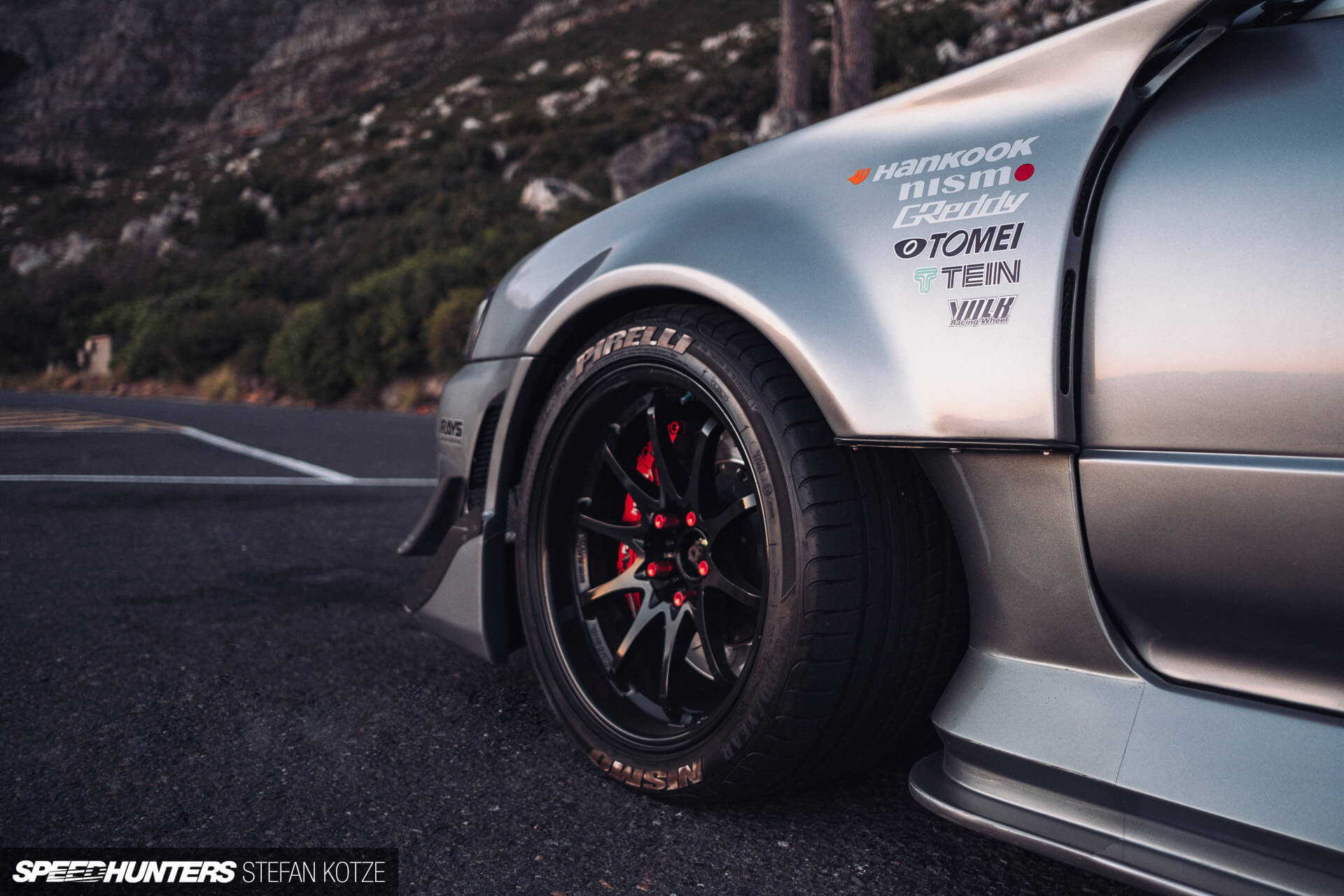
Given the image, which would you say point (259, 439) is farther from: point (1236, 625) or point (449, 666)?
point (1236, 625)

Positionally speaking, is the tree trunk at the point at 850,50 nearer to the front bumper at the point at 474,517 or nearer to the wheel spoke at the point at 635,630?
the front bumper at the point at 474,517

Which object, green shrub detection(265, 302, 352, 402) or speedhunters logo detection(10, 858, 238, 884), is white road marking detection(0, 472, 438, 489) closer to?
speedhunters logo detection(10, 858, 238, 884)

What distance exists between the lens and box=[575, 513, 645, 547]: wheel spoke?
1.69m

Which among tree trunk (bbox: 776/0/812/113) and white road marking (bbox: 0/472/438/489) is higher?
tree trunk (bbox: 776/0/812/113)

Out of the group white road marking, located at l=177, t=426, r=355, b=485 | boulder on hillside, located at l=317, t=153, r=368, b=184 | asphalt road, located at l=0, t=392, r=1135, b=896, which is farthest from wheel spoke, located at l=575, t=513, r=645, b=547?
boulder on hillside, located at l=317, t=153, r=368, b=184

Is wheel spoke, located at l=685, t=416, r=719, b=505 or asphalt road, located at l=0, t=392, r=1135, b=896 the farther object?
wheel spoke, located at l=685, t=416, r=719, b=505

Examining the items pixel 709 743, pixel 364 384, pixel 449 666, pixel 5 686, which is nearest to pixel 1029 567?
pixel 709 743

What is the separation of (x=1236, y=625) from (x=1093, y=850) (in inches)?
12.6

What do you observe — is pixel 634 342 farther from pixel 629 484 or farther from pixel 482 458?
pixel 482 458

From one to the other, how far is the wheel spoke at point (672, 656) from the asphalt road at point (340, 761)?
17 centimetres

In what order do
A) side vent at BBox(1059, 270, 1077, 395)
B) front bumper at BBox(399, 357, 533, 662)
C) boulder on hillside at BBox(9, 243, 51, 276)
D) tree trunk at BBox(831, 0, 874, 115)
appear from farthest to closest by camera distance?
boulder on hillside at BBox(9, 243, 51, 276) < tree trunk at BBox(831, 0, 874, 115) < front bumper at BBox(399, 357, 533, 662) < side vent at BBox(1059, 270, 1077, 395)

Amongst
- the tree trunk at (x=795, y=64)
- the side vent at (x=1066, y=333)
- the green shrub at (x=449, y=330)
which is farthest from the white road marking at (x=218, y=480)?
the tree trunk at (x=795, y=64)

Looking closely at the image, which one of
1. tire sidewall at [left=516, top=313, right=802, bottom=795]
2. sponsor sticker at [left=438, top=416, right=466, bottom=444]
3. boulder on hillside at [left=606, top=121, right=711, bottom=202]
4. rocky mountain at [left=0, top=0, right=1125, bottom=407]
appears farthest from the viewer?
boulder on hillside at [left=606, top=121, right=711, bottom=202]

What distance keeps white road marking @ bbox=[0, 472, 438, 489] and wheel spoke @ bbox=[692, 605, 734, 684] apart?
4069 millimetres
